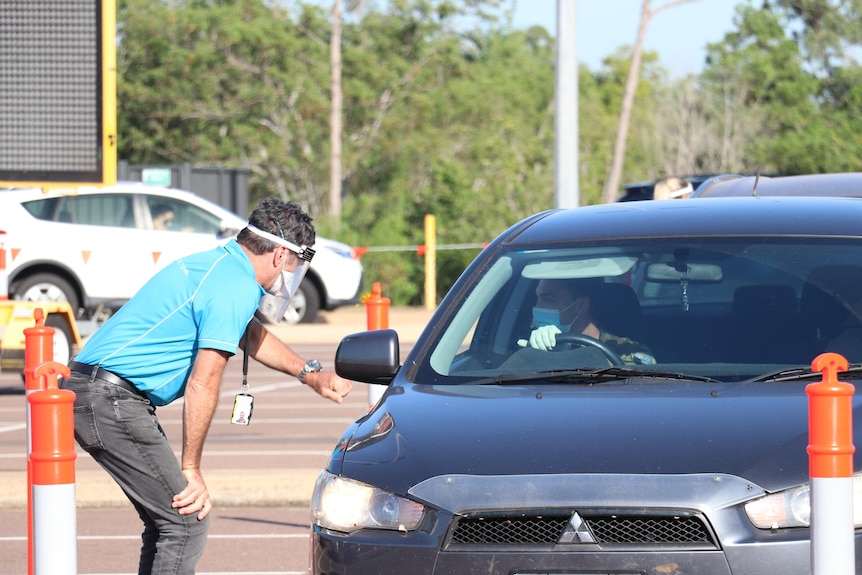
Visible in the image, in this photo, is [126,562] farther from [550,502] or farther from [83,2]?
[83,2]

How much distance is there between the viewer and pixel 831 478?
12.1ft

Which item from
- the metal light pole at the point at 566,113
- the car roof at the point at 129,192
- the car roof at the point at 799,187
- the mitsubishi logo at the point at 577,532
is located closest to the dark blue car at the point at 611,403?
the mitsubishi logo at the point at 577,532

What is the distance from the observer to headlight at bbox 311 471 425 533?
412 centimetres

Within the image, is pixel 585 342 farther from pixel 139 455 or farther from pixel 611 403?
pixel 139 455

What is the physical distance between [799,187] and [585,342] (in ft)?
11.5

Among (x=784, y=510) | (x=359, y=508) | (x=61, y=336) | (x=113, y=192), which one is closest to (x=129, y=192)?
(x=113, y=192)

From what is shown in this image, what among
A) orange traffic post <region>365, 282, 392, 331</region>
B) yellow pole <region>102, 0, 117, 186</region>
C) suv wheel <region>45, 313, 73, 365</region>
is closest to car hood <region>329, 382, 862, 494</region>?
orange traffic post <region>365, 282, 392, 331</region>

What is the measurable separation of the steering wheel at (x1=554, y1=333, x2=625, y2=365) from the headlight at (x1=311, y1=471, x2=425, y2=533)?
3.96ft

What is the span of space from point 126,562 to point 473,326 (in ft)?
8.96

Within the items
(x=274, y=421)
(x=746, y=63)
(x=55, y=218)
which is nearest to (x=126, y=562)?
(x=274, y=421)

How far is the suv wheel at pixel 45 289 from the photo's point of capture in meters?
18.7

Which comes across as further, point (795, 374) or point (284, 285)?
point (284, 285)

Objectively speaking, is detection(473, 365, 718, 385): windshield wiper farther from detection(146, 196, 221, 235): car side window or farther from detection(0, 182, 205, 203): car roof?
detection(146, 196, 221, 235): car side window

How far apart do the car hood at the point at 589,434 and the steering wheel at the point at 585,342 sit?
14.9 inches
